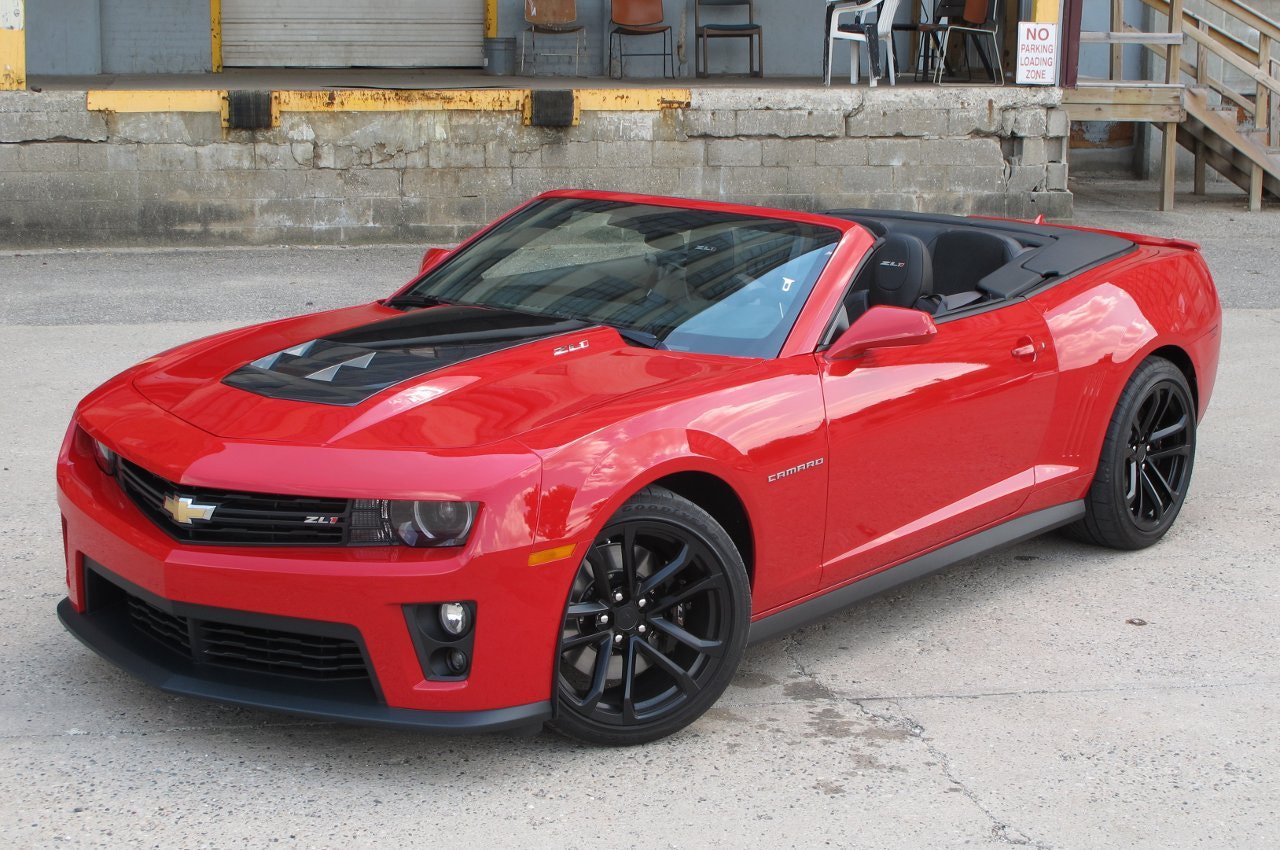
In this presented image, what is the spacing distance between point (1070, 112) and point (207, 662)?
1294cm

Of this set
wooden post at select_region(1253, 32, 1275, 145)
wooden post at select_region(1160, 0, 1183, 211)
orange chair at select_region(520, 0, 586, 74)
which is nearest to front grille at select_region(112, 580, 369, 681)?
wooden post at select_region(1160, 0, 1183, 211)

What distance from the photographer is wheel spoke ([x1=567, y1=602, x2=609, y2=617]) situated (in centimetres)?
354

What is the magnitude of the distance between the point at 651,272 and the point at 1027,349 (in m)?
1.20

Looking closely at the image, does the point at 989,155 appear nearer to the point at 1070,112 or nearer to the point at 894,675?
the point at 1070,112

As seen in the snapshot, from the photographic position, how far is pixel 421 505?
11.1 feet

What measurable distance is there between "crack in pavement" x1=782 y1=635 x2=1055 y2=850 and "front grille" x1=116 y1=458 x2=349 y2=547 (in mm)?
1485

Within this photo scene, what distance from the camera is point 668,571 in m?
3.67

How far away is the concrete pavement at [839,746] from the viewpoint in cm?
336

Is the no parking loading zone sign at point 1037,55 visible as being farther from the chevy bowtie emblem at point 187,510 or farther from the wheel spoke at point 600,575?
the chevy bowtie emblem at point 187,510

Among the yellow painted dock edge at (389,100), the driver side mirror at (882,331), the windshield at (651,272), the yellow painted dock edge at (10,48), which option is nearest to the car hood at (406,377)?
the windshield at (651,272)

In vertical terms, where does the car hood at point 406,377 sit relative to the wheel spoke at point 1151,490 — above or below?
above

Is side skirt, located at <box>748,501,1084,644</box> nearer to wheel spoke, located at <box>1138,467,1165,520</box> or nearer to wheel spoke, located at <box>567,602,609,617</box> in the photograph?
wheel spoke, located at <box>1138,467,1165,520</box>

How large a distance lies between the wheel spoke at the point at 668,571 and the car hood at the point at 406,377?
41 cm

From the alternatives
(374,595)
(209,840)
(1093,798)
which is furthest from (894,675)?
(209,840)
